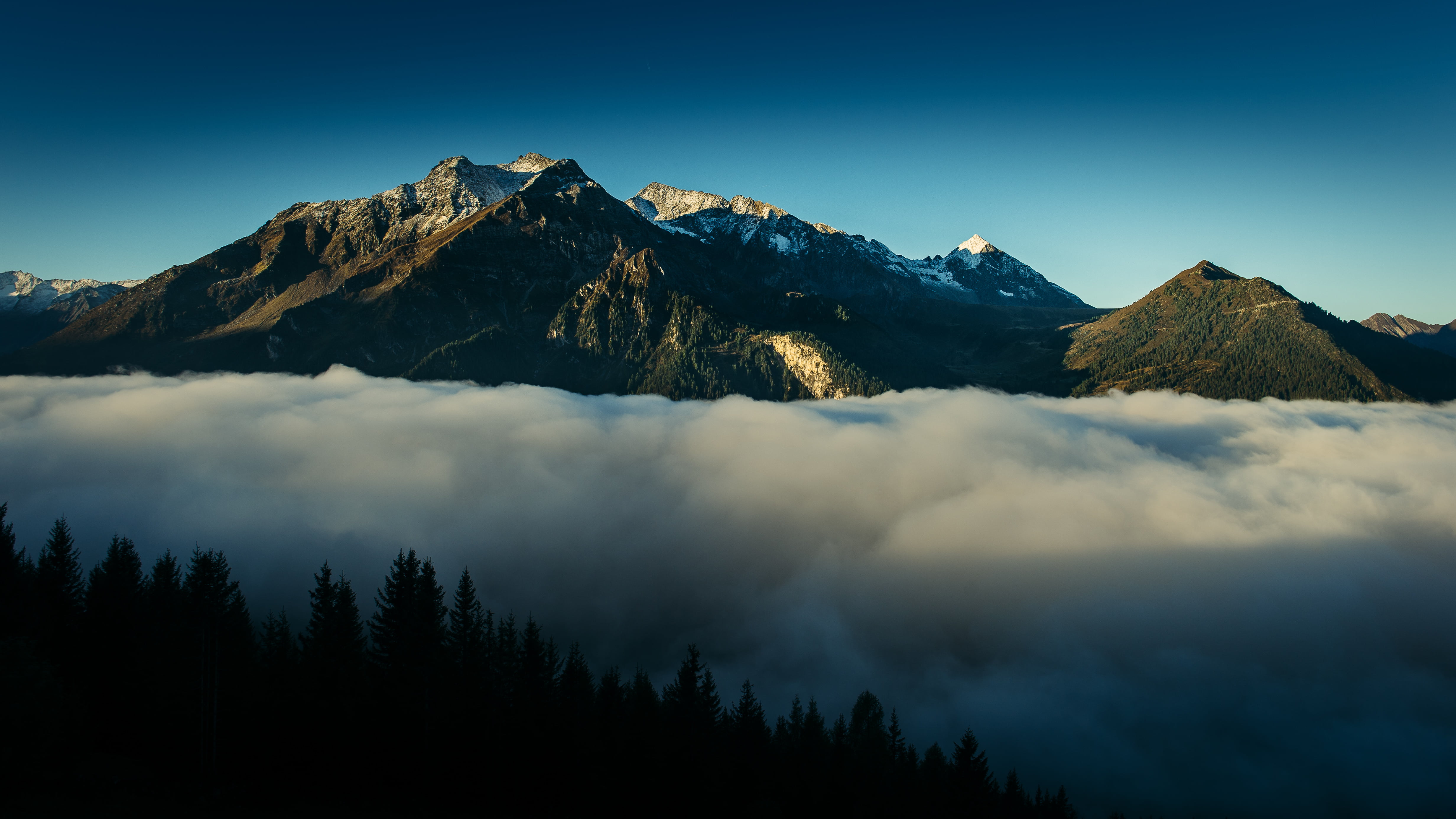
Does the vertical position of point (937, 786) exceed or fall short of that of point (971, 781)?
it falls short

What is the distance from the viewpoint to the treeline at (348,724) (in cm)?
5462

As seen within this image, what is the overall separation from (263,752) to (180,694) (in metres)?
8.33

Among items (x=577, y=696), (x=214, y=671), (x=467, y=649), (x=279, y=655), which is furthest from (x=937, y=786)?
(x=214, y=671)

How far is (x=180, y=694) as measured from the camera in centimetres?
5659

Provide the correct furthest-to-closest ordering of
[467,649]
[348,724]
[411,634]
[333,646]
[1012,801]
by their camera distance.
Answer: [1012,801], [467,649], [411,634], [333,646], [348,724]

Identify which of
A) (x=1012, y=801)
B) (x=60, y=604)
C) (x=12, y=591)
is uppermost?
(x=12, y=591)

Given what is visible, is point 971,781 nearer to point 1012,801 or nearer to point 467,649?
point 1012,801

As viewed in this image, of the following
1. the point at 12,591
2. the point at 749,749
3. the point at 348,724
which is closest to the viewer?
the point at 348,724

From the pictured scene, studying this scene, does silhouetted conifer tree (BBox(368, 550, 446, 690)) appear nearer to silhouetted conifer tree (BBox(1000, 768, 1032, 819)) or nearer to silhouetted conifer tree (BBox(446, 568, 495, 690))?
silhouetted conifer tree (BBox(446, 568, 495, 690))

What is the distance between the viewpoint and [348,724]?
57156 mm

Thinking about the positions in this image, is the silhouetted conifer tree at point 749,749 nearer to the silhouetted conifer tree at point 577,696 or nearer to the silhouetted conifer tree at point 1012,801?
the silhouetted conifer tree at point 577,696

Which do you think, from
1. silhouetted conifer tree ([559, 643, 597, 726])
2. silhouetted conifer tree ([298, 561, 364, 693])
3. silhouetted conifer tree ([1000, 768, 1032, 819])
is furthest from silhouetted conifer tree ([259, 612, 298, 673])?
silhouetted conifer tree ([1000, 768, 1032, 819])

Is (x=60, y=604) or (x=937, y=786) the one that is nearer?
(x=60, y=604)

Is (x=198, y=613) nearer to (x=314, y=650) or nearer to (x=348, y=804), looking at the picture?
(x=314, y=650)
